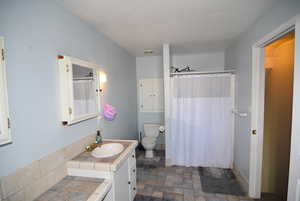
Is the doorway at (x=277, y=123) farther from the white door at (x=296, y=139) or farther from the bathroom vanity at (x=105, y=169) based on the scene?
the bathroom vanity at (x=105, y=169)

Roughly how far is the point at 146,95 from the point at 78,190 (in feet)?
8.81

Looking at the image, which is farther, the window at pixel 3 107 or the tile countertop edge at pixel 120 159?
the tile countertop edge at pixel 120 159

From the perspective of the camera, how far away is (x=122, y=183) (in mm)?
1457

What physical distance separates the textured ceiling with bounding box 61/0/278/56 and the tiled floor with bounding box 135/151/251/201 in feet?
7.76

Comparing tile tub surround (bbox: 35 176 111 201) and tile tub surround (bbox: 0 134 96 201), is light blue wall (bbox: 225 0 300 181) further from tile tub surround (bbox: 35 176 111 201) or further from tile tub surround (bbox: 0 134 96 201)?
tile tub surround (bbox: 0 134 96 201)

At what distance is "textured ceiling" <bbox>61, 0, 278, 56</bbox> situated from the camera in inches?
52.2

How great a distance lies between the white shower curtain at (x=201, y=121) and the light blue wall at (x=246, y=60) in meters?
0.19

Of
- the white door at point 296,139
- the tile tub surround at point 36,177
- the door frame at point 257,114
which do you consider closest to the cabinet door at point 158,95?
the door frame at point 257,114

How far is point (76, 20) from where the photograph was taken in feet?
4.92

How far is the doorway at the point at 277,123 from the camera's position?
1903 mm

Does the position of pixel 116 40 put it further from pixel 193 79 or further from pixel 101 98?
pixel 193 79

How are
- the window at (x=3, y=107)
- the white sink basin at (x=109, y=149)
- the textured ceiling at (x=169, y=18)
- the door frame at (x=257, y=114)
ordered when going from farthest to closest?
the door frame at (x=257, y=114)
the white sink basin at (x=109, y=149)
the textured ceiling at (x=169, y=18)
the window at (x=3, y=107)

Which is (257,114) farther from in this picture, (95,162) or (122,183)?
(95,162)

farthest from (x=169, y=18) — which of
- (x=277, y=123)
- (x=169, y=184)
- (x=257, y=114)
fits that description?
(x=169, y=184)
